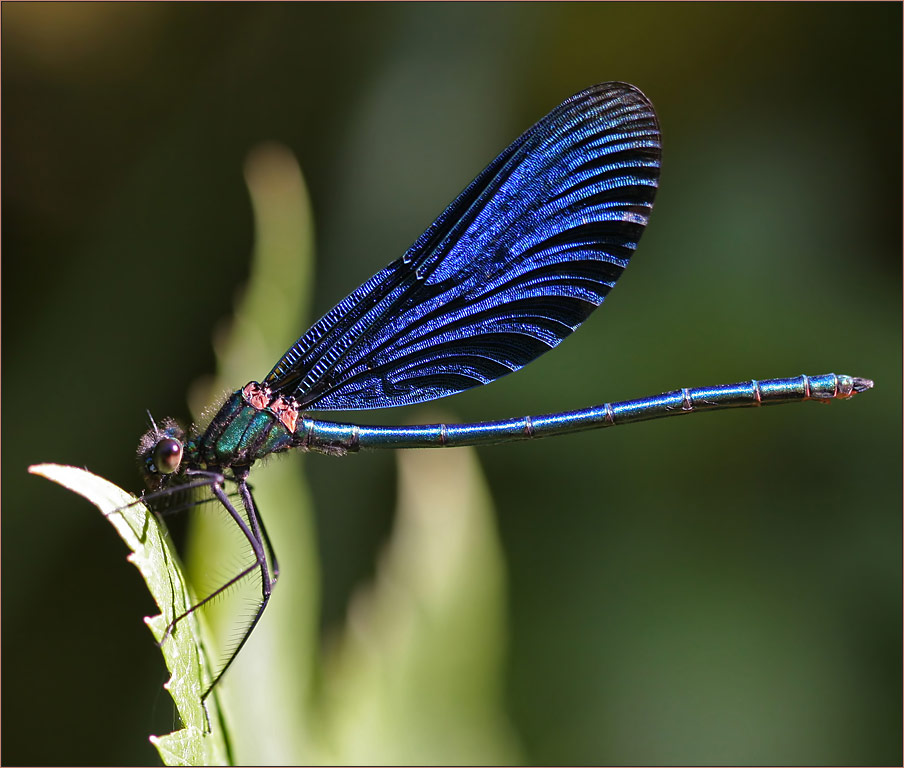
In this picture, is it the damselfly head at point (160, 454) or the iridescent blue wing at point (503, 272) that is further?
the iridescent blue wing at point (503, 272)

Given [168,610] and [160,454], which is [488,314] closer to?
[160,454]

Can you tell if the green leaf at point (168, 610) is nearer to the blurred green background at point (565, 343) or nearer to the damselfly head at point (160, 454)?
the damselfly head at point (160, 454)

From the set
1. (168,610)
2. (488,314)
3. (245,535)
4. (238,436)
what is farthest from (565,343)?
(168,610)

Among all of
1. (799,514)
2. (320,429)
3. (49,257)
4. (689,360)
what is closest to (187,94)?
(49,257)

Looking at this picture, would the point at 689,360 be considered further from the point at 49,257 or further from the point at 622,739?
the point at 49,257

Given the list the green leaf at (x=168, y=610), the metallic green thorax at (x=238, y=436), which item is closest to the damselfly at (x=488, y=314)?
the metallic green thorax at (x=238, y=436)

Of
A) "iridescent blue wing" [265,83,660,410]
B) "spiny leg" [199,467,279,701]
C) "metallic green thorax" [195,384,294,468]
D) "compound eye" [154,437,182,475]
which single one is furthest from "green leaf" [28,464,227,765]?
"iridescent blue wing" [265,83,660,410]
